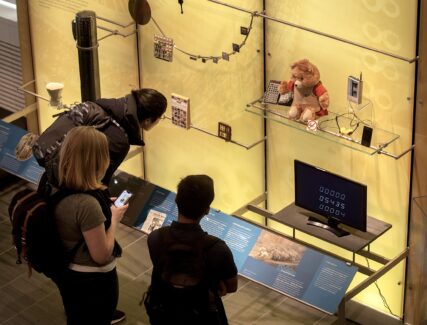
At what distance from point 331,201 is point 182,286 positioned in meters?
1.64

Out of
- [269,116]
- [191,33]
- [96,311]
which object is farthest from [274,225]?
[96,311]

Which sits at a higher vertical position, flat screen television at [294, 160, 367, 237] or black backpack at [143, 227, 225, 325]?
black backpack at [143, 227, 225, 325]

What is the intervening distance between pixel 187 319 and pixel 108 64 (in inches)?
123

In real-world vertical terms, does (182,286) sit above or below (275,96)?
below

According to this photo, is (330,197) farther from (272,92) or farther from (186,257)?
(186,257)

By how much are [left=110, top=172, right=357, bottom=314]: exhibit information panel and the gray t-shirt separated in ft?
5.19

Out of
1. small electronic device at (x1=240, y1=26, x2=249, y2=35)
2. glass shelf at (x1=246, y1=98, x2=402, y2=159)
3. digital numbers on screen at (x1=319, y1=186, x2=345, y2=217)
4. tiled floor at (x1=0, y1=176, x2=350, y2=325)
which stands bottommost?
tiled floor at (x1=0, y1=176, x2=350, y2=325)

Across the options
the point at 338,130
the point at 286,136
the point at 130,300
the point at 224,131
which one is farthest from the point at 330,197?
the point at 130,300

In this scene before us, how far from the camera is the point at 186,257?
410 cm

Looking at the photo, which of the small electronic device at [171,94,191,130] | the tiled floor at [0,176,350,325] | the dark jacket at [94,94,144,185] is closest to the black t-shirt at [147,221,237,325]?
the dark jacket at [94,94,144,185]

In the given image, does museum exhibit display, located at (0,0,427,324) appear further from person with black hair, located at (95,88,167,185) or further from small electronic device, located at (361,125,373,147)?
person with black hair, located at (95,88,167,185)

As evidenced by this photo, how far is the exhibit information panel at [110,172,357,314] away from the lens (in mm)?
5398

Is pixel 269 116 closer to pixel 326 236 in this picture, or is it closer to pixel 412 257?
pixel 326 236

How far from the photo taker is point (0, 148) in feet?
23.8
